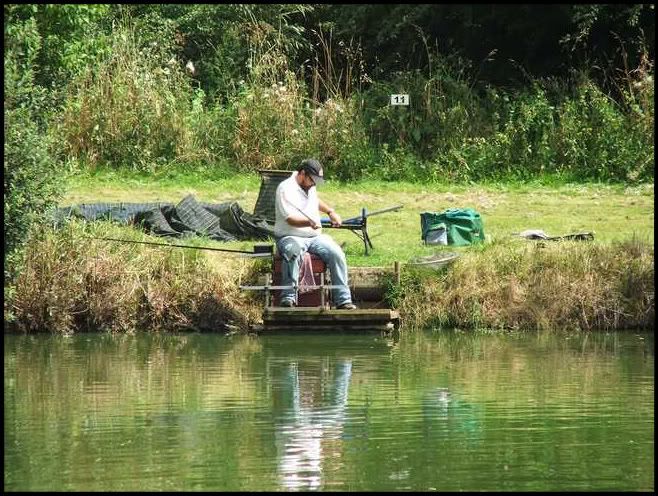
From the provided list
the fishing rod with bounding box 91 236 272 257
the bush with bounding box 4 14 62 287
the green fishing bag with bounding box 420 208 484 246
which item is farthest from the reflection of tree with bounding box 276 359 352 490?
the green fishing bag with bounding box 420 208 484 246

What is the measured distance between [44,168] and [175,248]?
1762mm

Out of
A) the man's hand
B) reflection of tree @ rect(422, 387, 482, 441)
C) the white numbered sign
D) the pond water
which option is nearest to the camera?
the pond water

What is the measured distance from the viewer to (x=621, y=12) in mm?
27203

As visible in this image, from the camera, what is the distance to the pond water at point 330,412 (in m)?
11.3

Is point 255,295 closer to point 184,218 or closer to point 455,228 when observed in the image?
point 184,218

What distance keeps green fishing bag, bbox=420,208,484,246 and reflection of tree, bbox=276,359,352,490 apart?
3.97 m

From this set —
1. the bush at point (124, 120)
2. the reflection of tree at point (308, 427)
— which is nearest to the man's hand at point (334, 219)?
the reflection of tree at point (308, 427)

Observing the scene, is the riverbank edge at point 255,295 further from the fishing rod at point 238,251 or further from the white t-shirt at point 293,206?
the white t-shirt at point 293,206

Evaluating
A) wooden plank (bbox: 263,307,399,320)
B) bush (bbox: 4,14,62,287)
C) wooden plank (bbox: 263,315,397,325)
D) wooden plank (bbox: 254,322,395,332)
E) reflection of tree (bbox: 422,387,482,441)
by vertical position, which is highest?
bush (bbox: 4,14,62,287)

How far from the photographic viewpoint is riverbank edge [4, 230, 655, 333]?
61.3 feet

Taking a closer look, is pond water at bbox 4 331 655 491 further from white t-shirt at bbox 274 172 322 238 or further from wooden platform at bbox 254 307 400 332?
white t-shirt at bbox 274 172 322 238

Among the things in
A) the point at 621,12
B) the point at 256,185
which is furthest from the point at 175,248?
the point at 621,12

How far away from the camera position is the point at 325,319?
17.6 meters

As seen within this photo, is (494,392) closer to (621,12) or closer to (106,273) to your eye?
(106,273)
